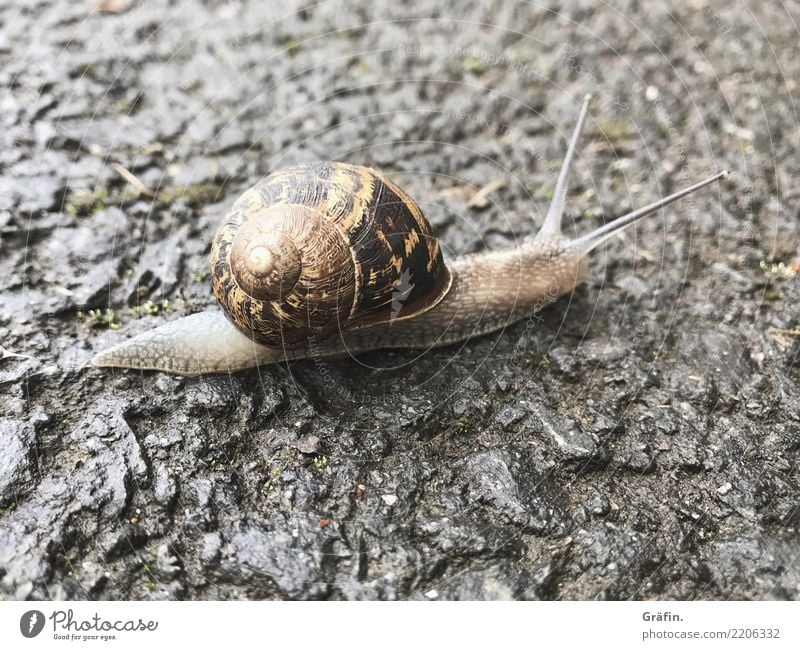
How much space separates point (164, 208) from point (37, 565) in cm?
159

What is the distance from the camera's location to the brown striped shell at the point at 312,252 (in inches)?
92.0

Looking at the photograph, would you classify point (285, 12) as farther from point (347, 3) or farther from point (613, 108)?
point (613, 108)

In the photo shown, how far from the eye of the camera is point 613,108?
3629 mm

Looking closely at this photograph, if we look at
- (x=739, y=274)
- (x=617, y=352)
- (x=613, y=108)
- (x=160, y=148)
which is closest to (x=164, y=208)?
(x=160, y=148)
